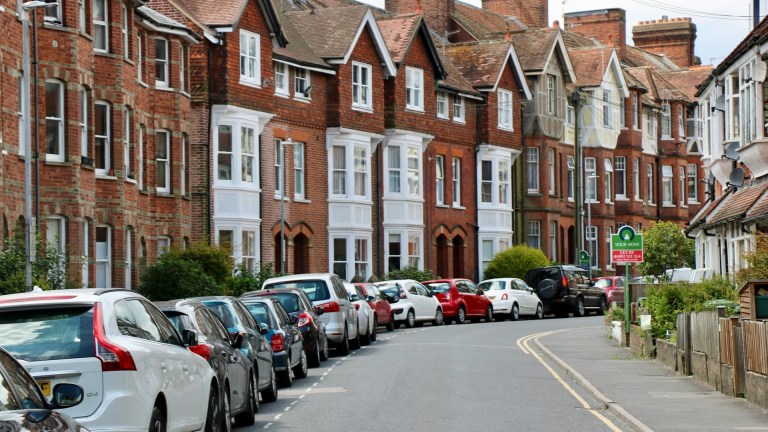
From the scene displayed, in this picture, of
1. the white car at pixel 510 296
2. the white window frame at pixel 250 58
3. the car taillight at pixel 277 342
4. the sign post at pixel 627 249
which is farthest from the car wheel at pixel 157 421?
the white car at pixel 510 296

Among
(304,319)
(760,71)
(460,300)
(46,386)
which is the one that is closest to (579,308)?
(460,300)

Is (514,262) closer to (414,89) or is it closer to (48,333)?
(414,89)

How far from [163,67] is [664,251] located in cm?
2735

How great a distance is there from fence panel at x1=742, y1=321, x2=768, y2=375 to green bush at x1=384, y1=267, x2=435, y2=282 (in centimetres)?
3510

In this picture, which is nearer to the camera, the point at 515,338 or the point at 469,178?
the point at 515,338

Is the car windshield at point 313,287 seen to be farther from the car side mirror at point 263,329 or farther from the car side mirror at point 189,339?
the car side mirror at point 189,339

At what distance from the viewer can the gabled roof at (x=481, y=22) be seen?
2736 inches

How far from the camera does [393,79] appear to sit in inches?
2173

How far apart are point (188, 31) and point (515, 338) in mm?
12777

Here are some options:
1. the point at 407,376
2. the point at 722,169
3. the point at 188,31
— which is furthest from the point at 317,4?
the point at 407,376

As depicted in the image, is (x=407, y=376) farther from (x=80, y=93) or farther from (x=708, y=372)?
(x=80, y=93)

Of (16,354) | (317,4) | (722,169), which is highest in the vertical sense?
(317,4)

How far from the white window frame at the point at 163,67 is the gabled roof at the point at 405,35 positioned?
15458mm

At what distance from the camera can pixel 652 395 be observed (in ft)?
67.6
